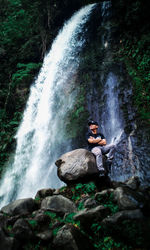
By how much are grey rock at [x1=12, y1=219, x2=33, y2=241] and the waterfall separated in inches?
190

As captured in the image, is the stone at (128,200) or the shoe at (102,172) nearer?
the stone at (128,200)

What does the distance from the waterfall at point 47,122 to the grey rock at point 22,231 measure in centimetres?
482

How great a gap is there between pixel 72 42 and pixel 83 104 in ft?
17.9

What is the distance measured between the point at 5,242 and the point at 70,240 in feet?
3.15

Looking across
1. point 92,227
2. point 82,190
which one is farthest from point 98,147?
point 92,227

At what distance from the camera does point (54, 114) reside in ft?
35.7

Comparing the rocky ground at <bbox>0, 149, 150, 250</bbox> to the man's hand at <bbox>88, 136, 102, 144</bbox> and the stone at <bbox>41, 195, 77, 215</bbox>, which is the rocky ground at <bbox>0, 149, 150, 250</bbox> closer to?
the stone at <bbox>41, 195, 77, 215</bbox>

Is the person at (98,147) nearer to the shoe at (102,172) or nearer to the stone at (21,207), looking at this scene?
the shoe at (102,172)

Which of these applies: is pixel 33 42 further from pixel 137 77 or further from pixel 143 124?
pixel 143 124

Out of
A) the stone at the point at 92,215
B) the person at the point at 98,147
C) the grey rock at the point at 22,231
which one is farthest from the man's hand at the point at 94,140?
the grey rock at the point at 22,231

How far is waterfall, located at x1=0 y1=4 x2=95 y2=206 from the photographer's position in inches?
357

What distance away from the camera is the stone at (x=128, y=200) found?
10.4 feet

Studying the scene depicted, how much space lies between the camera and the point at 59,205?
4.31 m

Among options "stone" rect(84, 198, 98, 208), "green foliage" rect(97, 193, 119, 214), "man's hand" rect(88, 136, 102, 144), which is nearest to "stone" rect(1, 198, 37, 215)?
"stone" rect(84, 198, 98, 208)
